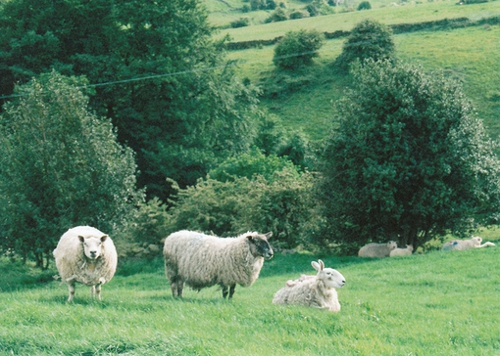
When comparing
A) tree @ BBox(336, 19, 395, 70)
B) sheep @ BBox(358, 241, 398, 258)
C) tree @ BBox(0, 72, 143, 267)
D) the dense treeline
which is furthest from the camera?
tree @ BBox(336, 19, 395, 70)

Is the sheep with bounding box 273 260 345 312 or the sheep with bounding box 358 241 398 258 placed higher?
the sheep with bounding box 273 260 345 312

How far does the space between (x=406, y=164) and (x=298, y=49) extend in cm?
4355

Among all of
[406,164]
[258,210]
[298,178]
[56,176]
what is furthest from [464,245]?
[56,176]

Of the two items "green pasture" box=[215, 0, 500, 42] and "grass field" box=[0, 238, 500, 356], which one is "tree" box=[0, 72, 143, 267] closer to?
"grass field" box=[0, 238, 500, 356]

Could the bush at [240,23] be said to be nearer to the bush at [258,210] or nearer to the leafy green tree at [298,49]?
the leafy green tree at [298,49]

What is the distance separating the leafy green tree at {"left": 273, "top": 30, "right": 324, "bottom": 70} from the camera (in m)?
71.8

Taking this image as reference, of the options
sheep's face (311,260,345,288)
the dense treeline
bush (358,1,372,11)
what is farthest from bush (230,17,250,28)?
sheep's face (311,260,345,288)

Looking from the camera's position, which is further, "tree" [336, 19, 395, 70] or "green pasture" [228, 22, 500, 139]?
"tree" [336, 19, 395, 70]

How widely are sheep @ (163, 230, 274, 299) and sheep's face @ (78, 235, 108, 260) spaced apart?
1.94 metres

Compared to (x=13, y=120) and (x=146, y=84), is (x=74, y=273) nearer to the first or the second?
(x=13, y=120)

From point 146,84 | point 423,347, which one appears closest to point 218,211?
point 146,84

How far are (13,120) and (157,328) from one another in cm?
1988

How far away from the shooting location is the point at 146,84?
4441 cm

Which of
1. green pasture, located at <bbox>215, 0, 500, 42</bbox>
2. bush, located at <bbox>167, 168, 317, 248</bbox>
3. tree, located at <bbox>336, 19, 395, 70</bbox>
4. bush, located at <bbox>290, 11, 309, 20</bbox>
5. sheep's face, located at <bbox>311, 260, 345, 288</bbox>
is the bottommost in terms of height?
bush, located at <bbox>167, 168, 317, 248</bbox>
